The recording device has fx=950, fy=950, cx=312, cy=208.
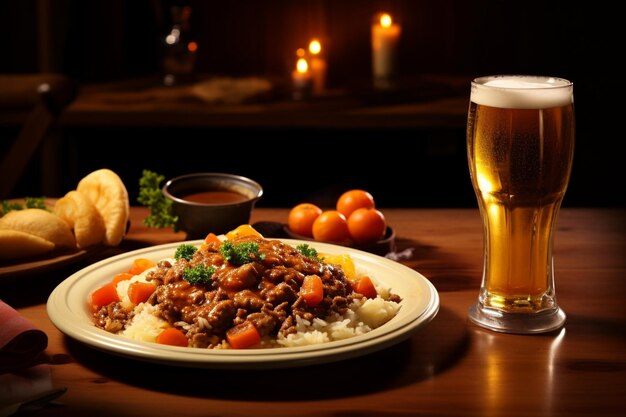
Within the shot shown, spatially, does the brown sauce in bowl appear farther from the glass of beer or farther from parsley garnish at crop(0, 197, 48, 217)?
the glass of beer

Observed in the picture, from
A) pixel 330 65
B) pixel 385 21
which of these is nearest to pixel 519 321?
pixel 385 21

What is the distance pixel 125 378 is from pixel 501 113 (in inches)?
30.6

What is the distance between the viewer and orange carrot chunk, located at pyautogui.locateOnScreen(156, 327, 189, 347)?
1559mm

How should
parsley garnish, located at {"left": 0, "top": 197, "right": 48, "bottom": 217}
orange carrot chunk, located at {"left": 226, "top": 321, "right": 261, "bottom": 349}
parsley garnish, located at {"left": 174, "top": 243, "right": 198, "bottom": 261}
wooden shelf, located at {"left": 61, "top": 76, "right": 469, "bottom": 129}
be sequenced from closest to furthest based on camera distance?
1. orange carrot chunk, located at {"left": 226, "top": 321, "right": 261, "bottom": 349}
2. parsley garnish, located at {"left": 174, "top": 243, "right": 198, "bottom": 261}
3. parsley garnish, located at {"left": 0, "top": 197, "right": 48, "bottom": 217}
4. wooden shelf, located at {"left": 61, "top": 76, "right": 469, "bottom": 129}

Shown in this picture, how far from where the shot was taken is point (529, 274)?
1.76m

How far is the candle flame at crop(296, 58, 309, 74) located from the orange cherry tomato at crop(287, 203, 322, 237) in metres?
2.31

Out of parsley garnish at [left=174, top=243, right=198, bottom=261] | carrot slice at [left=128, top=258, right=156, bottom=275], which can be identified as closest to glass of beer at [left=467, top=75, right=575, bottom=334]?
parsley garnish at [left=174, top=243, right=198, bottom=261]

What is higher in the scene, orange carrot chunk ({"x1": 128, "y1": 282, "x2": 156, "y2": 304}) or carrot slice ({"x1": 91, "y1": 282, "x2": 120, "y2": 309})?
orange carrot chunk ({"x1": 128, "y1": 282, "x2": 156, "y2": 304})

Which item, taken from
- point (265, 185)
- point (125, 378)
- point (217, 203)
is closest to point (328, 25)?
point (265, 185)

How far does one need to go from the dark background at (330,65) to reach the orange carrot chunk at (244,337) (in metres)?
2.93

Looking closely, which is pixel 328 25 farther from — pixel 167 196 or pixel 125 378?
pixel 125 378

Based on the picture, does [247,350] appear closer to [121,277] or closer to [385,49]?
[121,277]

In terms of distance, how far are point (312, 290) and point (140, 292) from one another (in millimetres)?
322

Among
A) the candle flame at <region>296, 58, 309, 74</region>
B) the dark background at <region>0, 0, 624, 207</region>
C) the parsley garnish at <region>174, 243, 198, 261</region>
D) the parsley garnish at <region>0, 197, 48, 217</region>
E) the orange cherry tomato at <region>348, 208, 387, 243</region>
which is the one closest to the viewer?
the parsley garnish at <region>174, 243, 198, 261</region>
